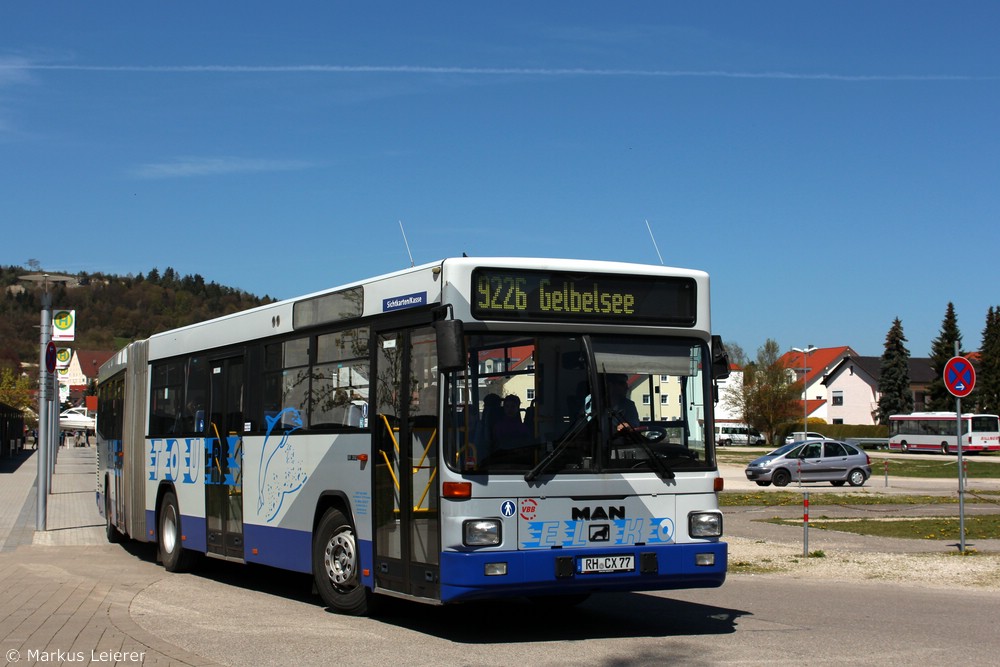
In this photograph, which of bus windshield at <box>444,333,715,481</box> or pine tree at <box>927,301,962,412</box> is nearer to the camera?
bus windshield at <box>444,333,715,481</box>

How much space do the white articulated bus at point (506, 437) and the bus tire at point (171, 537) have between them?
3.91 metres

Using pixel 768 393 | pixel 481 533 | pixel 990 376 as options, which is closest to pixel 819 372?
pixel 990 376

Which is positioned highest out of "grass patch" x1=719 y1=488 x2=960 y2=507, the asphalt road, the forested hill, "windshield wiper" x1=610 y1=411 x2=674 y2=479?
the forested hill

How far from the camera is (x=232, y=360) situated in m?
13.9

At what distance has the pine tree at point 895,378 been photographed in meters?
114

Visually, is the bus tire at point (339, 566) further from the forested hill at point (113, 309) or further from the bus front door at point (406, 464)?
the forested hill at point (113, 309)

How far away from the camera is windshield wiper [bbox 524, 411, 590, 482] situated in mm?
9297

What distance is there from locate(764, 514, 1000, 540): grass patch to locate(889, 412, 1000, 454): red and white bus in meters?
61.6

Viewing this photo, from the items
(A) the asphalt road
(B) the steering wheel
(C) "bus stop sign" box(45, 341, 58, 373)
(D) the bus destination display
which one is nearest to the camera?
(A) the asphalt road

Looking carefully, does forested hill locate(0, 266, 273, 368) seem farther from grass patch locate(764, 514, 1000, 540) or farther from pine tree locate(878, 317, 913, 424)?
grass patch locate(764, 514, 1000, 540)

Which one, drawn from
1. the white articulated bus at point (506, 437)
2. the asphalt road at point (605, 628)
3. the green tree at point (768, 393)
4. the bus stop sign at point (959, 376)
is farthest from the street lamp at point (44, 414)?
the green tree at point (768, 393)

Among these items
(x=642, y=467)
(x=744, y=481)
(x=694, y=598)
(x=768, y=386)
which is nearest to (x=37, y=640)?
(x=642, y=467)

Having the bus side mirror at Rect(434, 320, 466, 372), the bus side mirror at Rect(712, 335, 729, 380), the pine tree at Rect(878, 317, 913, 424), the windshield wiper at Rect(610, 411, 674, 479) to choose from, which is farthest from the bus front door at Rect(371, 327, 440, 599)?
the pine tree at Rect(878, 317, 913, 424)

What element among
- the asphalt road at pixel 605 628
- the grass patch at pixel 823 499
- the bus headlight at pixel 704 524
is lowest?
the grass patch at pixel 823 499
